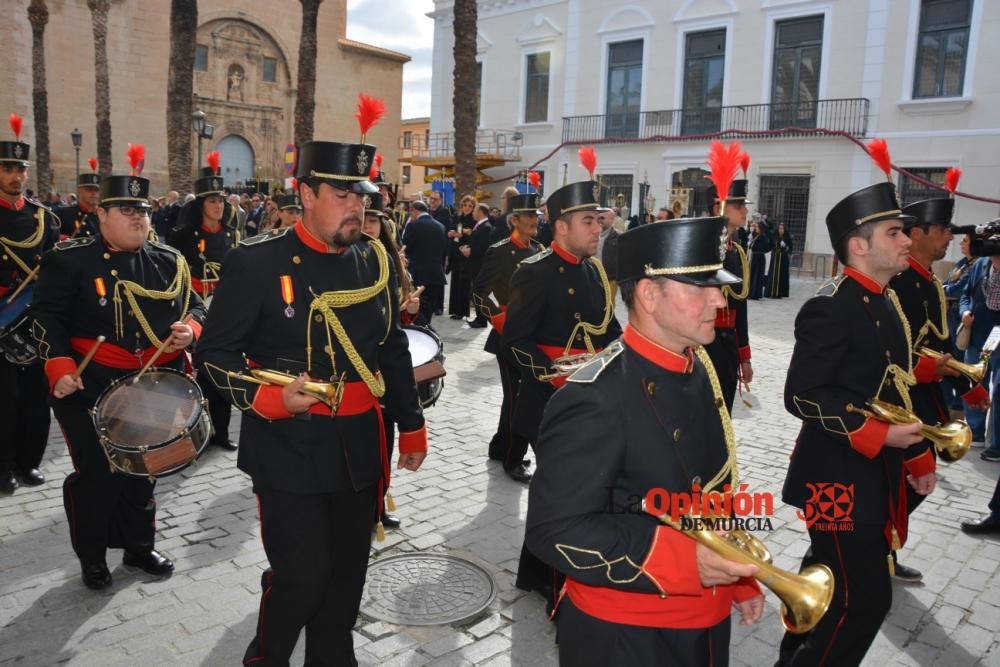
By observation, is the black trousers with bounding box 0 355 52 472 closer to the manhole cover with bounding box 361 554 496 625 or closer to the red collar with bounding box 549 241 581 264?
the manhole cover with bounding box 361 554 496 625

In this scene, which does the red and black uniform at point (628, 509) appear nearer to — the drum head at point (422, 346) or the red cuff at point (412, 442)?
the red cuff at point (412, 442)

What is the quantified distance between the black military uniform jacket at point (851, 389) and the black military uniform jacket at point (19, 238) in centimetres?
597

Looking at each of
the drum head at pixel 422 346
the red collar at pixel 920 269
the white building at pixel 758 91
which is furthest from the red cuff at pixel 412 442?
the white building at pixel 758 91

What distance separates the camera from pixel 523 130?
109ft

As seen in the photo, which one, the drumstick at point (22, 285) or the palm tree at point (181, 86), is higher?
the palm tree at point (181, 86)

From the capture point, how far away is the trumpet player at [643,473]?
2289 mm

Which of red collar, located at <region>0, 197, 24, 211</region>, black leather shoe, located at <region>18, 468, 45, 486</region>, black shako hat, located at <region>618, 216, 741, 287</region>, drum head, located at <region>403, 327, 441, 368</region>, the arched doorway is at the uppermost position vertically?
the arched doorway

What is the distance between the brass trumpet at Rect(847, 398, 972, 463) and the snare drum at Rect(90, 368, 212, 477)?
3.41m

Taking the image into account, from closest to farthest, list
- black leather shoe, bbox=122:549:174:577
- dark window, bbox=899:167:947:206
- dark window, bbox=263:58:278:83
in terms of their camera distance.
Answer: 1. black leather shoe, bbox=122:549:174:577
2. dark window, bbox=899:167:947:206
3. dark window, bbox=263:58:278:83

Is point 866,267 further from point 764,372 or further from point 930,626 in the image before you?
point 764,372

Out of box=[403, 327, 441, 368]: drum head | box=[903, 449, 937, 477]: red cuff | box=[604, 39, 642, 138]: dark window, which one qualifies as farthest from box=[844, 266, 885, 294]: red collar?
box=[604, 39, 642, 138]: dark window

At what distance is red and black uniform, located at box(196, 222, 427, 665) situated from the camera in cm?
334

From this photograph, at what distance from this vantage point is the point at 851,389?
3.77 metres

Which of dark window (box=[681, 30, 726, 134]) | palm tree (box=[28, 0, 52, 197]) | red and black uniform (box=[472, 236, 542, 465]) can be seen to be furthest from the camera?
palm tree (box=[28, 0, 52, 197])
